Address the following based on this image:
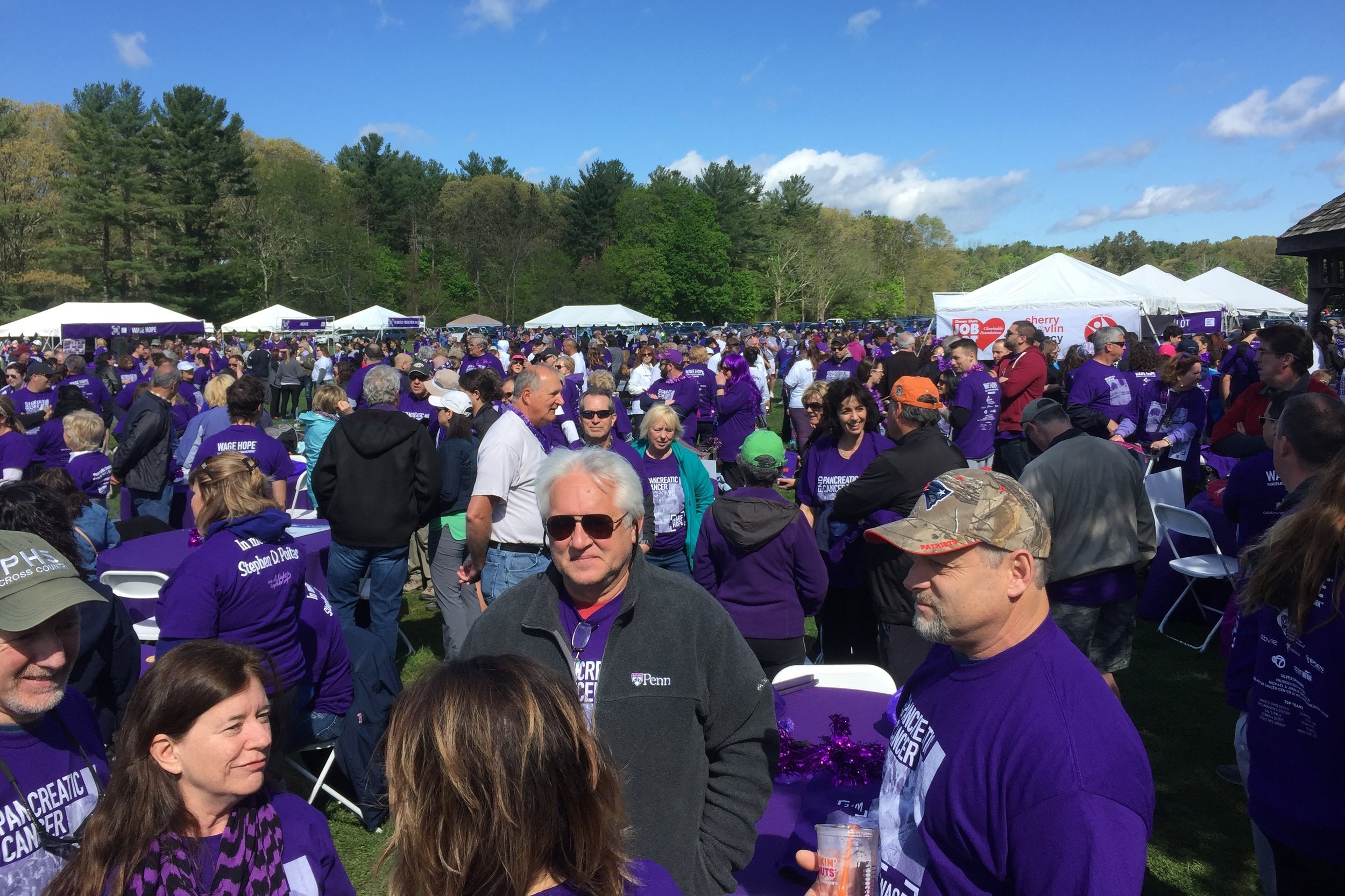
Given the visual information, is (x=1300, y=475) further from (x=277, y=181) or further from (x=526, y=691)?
(x=277, y=181)

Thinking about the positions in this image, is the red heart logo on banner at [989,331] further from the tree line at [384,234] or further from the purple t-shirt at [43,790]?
the tree line at [384,234]

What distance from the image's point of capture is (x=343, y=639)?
4.40 metres

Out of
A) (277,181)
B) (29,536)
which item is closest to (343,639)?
(29,536)

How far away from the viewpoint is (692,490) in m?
5.52

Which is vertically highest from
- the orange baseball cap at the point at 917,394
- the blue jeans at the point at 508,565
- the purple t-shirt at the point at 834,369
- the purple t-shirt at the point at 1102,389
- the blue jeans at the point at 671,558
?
the purple t-shirt at the point at 834,369

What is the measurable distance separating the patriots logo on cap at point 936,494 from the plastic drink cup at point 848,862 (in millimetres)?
720

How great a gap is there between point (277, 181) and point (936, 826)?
74.0 m

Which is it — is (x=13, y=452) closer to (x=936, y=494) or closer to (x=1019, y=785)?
(x=936, y=494)

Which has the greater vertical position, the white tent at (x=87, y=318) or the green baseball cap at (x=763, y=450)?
the white tent at (x=87, y=318)

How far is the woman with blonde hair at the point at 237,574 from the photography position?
3545 millimetres

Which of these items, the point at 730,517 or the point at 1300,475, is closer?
the point at 1300,475

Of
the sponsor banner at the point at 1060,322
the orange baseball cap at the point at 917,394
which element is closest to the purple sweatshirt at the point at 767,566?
the orange baseball cap at the point at 917,394

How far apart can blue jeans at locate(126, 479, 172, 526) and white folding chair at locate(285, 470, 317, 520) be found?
3.95 feet

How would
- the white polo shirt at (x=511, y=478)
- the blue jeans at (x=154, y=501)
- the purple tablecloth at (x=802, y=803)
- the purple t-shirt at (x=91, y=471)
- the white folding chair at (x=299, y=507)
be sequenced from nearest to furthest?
1. the purple tablecloth at (x=802, y=803)
2. the white polo shirt at (x=511, y=478)
3. the purple t-shirt at (x=91, y=471)
4. the white folding chair at (x=299, y=507)
5. the blue jeans at (x=154, y=501)
